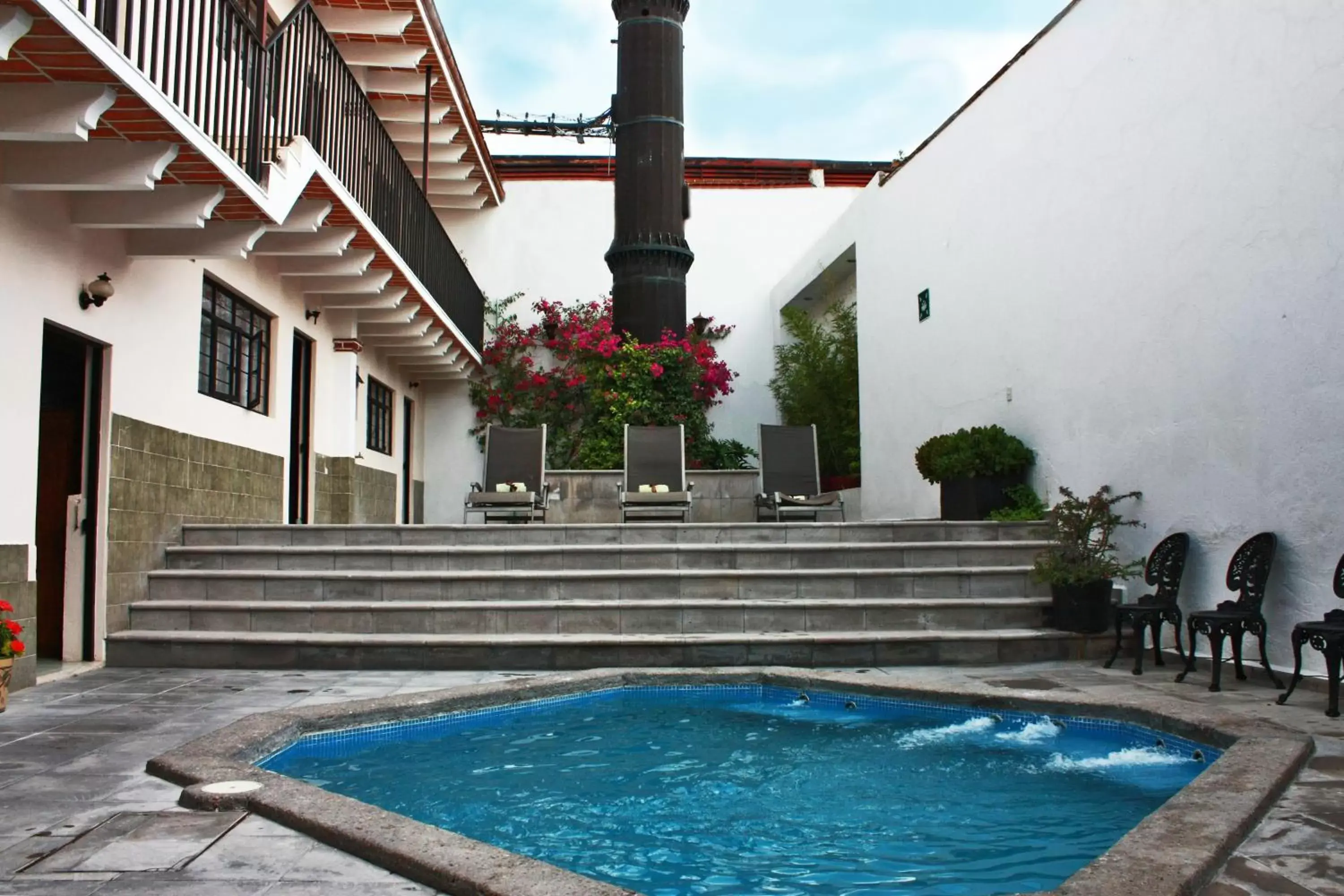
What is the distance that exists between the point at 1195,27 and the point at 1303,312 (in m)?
2.21

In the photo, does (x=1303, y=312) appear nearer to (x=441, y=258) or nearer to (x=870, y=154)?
(x=441, y=258)

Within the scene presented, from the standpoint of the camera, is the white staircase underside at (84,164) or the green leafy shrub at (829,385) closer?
the white staircase underside at (84,164)

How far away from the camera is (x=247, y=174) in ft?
20.4

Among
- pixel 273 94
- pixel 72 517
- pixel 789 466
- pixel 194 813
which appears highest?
pixel 273 94

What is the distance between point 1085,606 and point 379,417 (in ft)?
30.5

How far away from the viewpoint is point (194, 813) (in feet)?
10.4

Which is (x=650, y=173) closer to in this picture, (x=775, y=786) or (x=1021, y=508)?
(x=1021, y=508)

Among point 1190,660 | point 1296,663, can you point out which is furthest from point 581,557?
point 1296,663

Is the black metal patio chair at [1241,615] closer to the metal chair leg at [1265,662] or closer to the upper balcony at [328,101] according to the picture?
the metal chair leg at [1265,662]

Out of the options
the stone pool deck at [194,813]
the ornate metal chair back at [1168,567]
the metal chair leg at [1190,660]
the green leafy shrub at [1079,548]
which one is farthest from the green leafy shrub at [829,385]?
the stone pool deck at [194,813]

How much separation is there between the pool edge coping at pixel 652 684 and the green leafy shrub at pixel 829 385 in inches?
334

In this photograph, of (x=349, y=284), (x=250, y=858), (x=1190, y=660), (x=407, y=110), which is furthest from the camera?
(x=407, y=110)

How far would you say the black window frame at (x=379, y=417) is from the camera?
12.7 metres

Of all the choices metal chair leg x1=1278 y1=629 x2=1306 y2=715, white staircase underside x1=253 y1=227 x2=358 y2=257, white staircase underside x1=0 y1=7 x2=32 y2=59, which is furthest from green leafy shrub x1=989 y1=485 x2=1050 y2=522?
white staircase underside x1=0 y1=7 x2=32 y2=59
